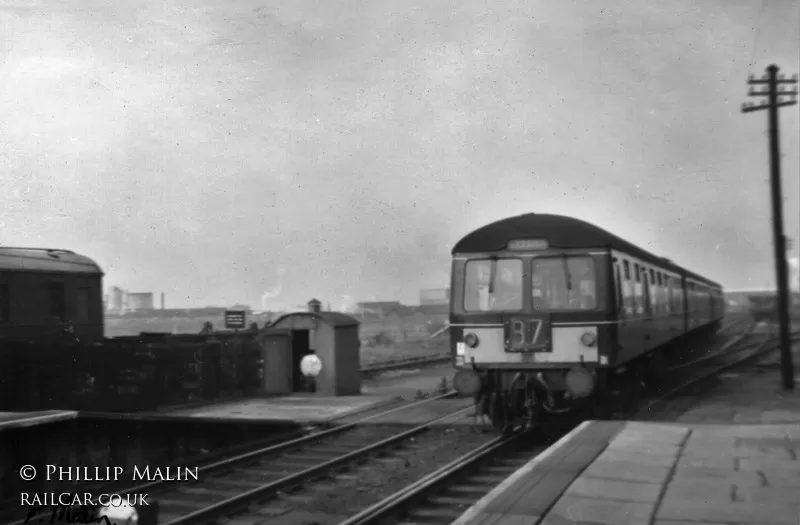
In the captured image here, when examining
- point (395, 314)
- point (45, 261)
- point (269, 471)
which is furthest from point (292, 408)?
point (395, 314)

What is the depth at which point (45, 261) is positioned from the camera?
20.0m

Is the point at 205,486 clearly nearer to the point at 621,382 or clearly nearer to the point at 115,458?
the point at 115,458

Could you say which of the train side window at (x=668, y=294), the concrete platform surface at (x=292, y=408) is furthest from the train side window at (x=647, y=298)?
the concrete platform surface at (x=292, y=408)

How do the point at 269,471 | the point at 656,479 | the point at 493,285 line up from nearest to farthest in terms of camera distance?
the point at 656,479, the point at 269,471, the point at 493,285

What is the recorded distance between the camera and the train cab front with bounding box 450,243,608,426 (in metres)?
11.9

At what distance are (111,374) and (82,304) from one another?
4.63 metres

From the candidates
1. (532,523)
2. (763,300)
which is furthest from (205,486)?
(763,300)

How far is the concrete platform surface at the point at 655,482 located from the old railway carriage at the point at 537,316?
2.35 m

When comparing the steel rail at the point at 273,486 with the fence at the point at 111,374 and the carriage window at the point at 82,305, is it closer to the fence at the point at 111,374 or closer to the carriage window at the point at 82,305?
the fence at the point at 111,374

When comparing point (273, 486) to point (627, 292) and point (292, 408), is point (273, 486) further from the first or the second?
point (292, 408)

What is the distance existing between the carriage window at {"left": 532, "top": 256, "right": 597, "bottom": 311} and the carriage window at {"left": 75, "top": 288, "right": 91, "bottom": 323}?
43.9 ft

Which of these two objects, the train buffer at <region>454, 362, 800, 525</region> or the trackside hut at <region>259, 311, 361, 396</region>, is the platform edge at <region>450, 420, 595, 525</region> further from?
the trackside hut at <region>259, 311, 361, 396</region>

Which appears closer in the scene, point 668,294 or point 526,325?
point 526,325

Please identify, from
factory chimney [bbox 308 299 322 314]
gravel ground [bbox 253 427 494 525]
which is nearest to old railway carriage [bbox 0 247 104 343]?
factory chimney [bbox 308 299 322 314]
